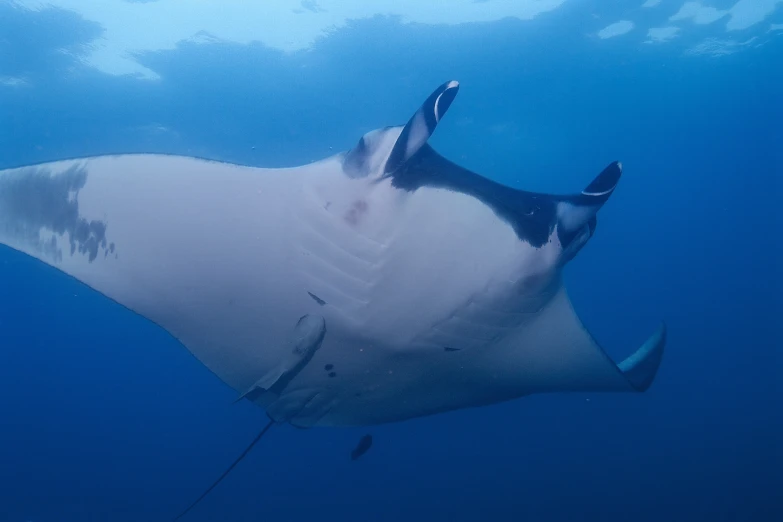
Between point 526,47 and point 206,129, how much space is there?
10398 millimetres

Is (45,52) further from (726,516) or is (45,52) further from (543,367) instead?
(726,516)

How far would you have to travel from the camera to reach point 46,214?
8.16 feet

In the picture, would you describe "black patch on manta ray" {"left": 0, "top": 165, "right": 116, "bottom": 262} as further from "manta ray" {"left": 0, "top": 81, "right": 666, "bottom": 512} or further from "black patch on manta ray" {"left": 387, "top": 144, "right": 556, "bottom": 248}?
"black patch on manta ray" {"left": 387, "top": 144, "right": 556, "bottom": 248}

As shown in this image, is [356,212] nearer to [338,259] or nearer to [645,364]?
[338,259]

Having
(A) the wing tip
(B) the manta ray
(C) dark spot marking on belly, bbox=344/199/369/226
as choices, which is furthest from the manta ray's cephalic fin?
(A) the wing tip

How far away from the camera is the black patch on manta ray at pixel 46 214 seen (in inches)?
96.7

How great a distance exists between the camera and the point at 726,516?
14.2m

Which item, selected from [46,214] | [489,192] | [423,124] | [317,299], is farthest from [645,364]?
[46,214]

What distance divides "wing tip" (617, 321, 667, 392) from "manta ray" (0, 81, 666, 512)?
0.8 inches

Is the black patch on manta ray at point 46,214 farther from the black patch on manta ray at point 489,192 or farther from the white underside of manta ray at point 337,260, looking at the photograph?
the black patch on manta ray at point 489,192

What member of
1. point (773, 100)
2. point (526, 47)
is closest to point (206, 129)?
point (526, 47)

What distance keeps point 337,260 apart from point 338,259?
1 cm

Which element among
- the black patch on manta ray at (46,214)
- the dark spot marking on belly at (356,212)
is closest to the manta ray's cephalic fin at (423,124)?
the dark spot marking on belly at (356,212)

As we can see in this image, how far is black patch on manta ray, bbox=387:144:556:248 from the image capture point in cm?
196
